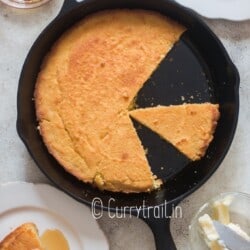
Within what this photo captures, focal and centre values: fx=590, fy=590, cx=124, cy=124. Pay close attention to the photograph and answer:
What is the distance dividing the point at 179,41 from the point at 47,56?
35 cm

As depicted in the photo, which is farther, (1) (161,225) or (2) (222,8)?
(2) (222,8)

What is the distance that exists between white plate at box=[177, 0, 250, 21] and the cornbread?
0.15 metres

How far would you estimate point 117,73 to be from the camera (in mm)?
1527

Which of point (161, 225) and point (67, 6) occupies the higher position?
point (67, 6)

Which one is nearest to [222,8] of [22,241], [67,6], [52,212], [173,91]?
[173,91]

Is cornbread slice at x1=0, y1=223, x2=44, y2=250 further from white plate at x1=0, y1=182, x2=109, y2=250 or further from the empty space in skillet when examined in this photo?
the empty space in skillet

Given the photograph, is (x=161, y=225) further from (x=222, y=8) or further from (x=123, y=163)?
(x=222, y=8)

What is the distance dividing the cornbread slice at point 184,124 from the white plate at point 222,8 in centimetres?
26

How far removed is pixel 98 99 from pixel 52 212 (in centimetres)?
32

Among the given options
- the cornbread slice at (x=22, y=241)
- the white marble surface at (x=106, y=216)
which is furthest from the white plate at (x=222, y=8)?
the cornbread slice at (x=22, y=241)

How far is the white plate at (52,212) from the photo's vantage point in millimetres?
1524

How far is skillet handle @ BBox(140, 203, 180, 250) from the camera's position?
4.87 feet

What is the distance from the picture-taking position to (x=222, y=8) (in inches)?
62.9

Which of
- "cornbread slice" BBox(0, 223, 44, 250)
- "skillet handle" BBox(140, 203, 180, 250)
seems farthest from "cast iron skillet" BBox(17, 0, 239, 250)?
"cornbread slice" BBox(0, 223, 44, 250)
